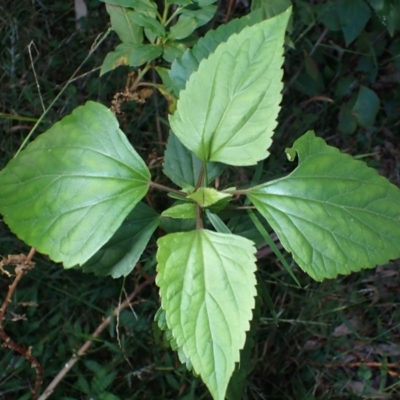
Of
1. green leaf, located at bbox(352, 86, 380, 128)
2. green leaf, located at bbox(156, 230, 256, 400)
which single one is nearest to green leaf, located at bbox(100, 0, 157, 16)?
green leaf, located at bbox(156, 230, 256, 400)

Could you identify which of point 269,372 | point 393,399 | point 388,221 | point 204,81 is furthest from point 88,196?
point 393,399

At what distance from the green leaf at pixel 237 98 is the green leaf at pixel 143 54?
253mm

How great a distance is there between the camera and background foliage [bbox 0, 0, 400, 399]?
189 cm

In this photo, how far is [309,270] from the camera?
1.16m

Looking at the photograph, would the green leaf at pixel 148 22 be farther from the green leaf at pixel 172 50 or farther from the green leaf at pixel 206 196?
the green leaf at pixel 206 196

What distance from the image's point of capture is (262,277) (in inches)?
80.3

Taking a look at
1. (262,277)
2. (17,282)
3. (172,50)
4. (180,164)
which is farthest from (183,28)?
(262,277)

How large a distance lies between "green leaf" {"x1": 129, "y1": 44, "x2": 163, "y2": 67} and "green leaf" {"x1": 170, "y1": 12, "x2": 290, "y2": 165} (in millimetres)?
253

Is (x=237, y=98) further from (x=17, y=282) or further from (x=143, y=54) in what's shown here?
(x=17, y=282)

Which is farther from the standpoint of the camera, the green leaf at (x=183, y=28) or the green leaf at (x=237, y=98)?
the green leaf at (x=183, y=28)

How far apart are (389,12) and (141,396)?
153 centimetres

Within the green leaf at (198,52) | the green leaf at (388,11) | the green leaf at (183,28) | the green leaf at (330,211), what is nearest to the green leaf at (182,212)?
the green leaf at (330,211)

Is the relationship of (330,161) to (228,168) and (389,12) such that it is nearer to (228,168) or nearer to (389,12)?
(228,168)

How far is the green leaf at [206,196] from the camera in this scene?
1.17 m
